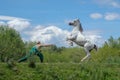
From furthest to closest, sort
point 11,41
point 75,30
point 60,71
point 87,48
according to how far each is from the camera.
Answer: point 11,41
point 75,30
point 87,48
point 60,71

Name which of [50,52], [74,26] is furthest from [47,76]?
[50,52]

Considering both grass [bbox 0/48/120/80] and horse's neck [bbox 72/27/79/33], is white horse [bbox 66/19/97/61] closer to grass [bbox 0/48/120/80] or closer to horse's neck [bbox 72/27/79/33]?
horse's neck [bbox 72/27/79/33]

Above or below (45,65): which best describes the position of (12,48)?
above

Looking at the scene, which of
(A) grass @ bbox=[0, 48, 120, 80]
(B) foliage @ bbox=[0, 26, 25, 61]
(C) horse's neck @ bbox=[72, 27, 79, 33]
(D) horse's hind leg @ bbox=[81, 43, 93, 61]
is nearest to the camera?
(A) grass @ bbox=[0, 48, 120, 80]

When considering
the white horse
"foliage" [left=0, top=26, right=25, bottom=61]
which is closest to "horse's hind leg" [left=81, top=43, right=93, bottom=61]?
the white horse

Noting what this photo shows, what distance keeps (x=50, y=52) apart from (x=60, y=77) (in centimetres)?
7050

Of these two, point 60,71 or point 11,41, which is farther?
point 11,41

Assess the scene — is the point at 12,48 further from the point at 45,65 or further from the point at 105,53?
the point at 45,65

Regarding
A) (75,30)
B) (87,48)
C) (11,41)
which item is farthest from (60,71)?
(11,41)

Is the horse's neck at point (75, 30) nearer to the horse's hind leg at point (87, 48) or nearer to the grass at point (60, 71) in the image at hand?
the horse's hind leg at point (87, 48)

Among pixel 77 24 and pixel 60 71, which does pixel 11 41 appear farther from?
pixel 60 71

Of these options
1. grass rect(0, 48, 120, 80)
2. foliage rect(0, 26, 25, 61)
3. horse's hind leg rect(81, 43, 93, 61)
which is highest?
foliage rect(0, 26, 25, 61)

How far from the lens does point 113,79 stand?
20656mm

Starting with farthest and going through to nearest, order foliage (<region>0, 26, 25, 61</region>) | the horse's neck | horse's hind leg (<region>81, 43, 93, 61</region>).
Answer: foliage (<region>0, 26, 25, 61</region>), the horse's neck, horse's hind leg (<region>81, 43, 93, 61</region>)
